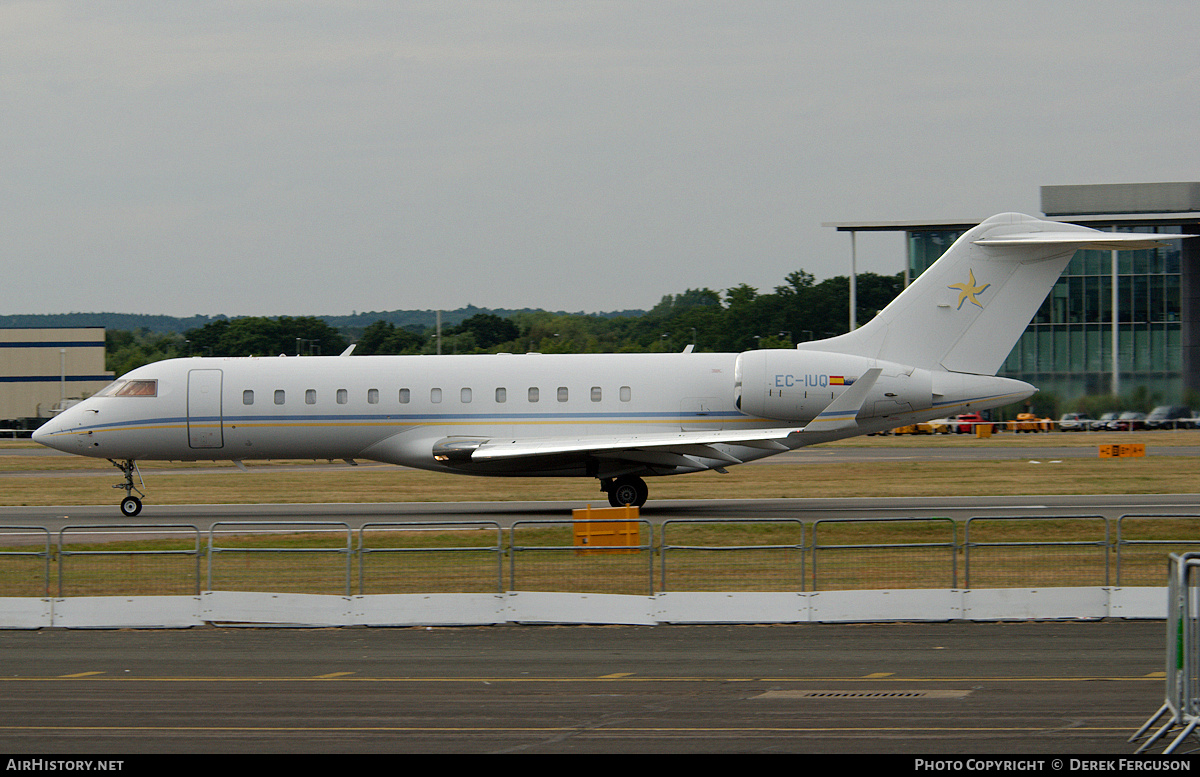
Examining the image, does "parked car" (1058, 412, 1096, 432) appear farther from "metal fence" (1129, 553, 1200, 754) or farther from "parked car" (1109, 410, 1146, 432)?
"metal fence" (1129, 553, 1200, 754)

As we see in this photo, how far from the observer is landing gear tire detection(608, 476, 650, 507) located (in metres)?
26.1

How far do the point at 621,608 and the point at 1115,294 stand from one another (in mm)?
72183

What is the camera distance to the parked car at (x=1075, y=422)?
68375 millimetres

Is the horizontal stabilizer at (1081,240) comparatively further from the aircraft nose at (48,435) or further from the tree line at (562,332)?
the tree line at (562,332)

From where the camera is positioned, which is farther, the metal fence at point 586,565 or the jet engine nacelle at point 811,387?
the jet engine nacelle at point 811,387

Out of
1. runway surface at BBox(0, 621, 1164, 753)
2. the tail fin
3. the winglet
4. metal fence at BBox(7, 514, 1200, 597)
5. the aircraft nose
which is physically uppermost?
the tail fin

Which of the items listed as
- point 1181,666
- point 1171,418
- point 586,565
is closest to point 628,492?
point 586,565

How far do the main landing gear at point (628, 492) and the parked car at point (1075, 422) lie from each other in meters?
49.6

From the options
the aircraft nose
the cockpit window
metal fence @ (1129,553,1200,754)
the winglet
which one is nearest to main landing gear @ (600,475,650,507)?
the winglet

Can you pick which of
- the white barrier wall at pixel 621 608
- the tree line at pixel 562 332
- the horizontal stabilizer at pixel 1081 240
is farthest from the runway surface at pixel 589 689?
the tree line at pixel 562 332

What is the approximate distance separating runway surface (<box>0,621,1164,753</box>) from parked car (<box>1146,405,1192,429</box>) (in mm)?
59706

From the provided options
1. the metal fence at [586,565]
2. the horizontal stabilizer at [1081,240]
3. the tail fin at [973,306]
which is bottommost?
the metal fence at [586,565]

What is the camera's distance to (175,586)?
15906mm

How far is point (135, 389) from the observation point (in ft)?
90.4
